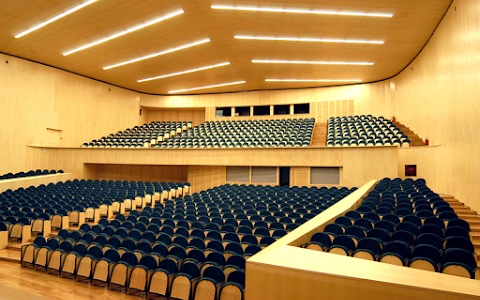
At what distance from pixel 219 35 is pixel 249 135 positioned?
18.5ft

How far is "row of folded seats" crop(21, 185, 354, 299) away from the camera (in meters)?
4.11

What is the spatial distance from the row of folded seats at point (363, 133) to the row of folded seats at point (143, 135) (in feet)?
28.8

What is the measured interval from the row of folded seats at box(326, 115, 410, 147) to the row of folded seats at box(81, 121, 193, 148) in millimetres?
8786

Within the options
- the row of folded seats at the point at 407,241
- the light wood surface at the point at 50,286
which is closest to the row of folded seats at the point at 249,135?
the row of folded seats at the point at 407,241

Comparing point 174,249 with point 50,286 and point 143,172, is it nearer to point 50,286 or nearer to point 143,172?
point 50,286

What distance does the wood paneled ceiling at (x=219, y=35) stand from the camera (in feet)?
28.9

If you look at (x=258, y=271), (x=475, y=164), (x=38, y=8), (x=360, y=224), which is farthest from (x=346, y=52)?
(x=258, y=271)


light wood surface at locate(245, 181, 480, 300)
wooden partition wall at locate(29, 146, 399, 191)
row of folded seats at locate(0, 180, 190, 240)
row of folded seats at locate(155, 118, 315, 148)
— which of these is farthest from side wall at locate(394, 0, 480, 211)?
row of folded seats at locate(0, 180, 190, 240)

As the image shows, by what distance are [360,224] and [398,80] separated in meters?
12.6

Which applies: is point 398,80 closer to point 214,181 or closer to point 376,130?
point 376,130

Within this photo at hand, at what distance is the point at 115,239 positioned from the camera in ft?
17.7

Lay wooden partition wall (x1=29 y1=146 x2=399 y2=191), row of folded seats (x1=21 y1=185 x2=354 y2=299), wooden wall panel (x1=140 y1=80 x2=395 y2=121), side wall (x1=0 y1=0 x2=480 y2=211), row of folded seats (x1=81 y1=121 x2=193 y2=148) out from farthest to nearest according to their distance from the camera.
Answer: wooden wall panel (x1=140 y1=80 x2=395 y2=121), row of folded seats (x1=81 y1=121 x2=193 y2=148), wooden partition wall (x1=29 y1=146 x2=399 y2=191), side wall (x1=0 y1=0 x2=480 y2=211), row of folded seats (x1=21 y1=185 x2=354 y2=299)

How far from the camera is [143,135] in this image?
57.6ft

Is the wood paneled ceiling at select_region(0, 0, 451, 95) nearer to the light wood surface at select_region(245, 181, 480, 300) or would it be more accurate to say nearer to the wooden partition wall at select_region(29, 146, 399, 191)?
the wooden partition wall at select_region(29, 146, 399, 191)
